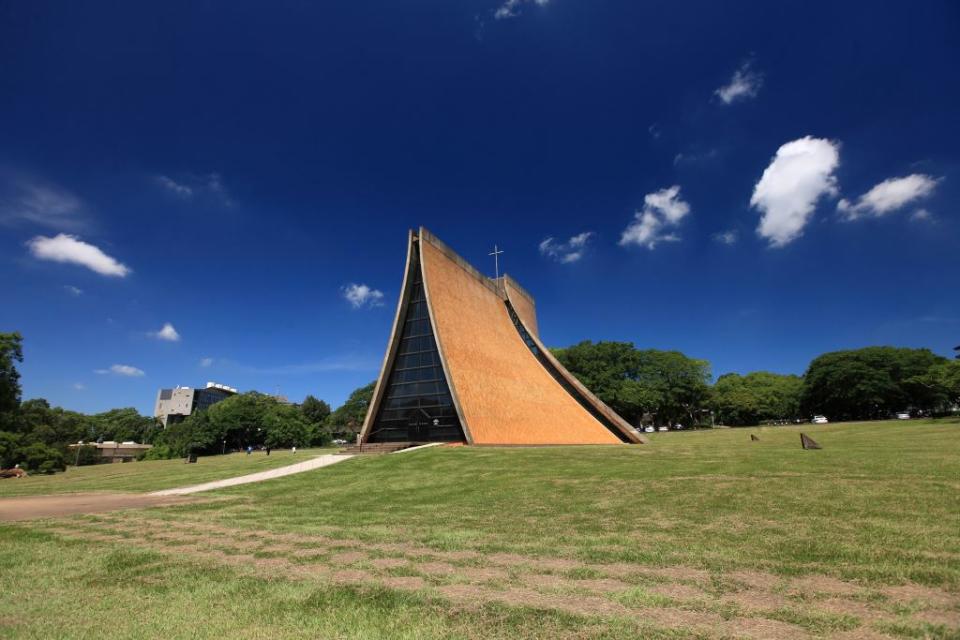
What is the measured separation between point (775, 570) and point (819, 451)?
1187 cm

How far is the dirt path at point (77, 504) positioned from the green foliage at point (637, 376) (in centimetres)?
4045

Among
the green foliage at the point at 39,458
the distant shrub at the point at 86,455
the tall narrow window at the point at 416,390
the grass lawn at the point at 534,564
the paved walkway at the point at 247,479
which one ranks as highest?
the tall narrow window at the point at 416,390

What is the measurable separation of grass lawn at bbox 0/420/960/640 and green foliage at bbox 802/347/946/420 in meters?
54.0

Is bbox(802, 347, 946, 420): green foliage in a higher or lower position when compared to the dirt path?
higher

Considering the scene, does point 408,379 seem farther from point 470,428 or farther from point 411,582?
point 411,582

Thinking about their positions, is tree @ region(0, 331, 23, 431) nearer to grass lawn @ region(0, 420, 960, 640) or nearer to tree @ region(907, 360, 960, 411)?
grass lawn @ region(0, 420, 960, 640)

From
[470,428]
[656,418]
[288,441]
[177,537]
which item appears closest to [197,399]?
[288,441]

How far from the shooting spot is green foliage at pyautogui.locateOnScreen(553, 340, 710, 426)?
47625 mm

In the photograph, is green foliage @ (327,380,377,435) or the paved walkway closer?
the paved walkway

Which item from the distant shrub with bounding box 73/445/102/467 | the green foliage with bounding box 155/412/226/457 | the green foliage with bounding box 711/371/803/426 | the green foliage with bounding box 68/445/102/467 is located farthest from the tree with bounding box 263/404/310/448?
the green foliage with bounding box 711/371/803/426

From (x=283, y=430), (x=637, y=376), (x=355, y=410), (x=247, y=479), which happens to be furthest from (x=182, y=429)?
(x=637, y=376)

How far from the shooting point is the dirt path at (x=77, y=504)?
10109mm

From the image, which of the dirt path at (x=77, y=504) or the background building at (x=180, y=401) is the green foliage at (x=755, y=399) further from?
the background building at (x=180, y=401)

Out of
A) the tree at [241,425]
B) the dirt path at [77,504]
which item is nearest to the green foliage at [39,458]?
the tree at [241,425]
